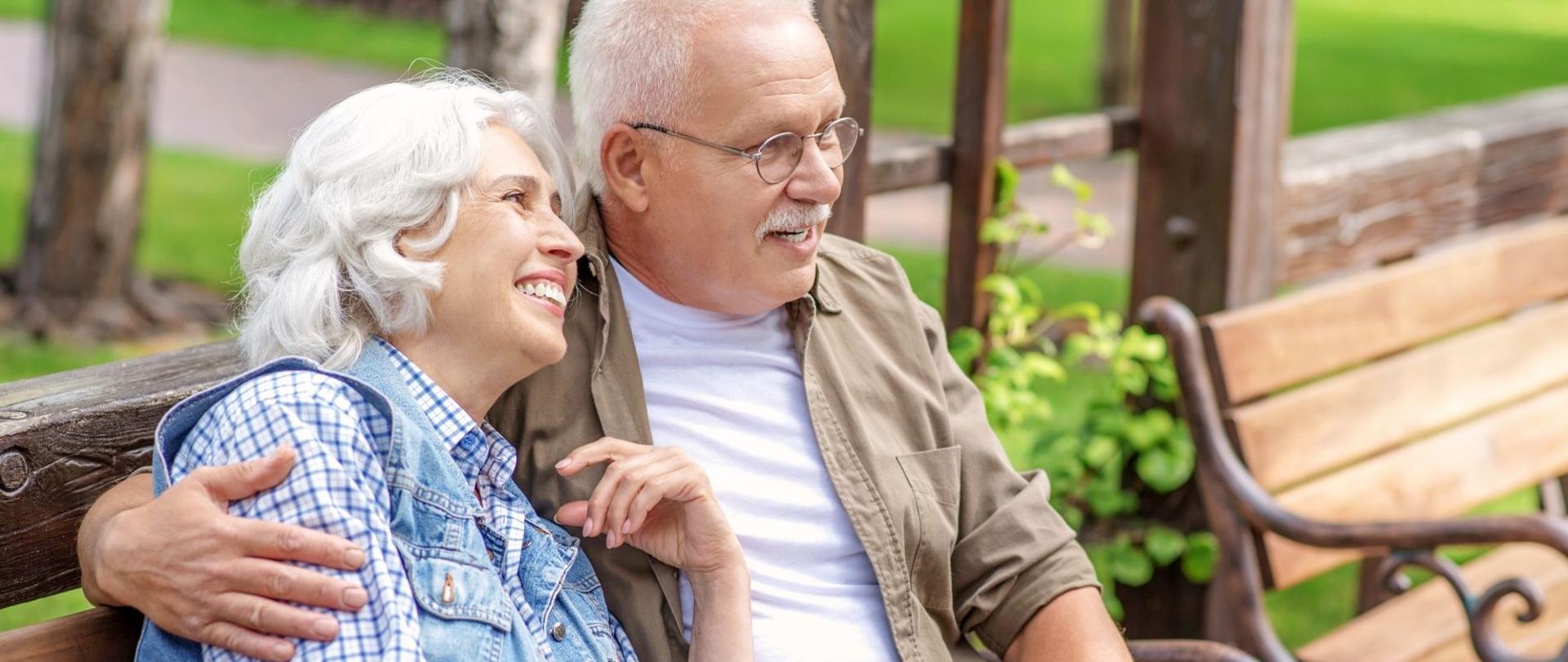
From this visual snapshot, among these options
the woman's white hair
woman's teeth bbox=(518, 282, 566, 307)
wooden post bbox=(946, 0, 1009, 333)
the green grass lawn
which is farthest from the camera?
the green grass lawn

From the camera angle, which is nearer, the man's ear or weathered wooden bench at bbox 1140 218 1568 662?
the man's ear

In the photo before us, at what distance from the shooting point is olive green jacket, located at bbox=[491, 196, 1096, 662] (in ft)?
7.43

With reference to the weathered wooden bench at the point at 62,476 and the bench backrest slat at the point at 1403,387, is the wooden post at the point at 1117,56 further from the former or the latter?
the weathered wooden bench at the point at 62,476

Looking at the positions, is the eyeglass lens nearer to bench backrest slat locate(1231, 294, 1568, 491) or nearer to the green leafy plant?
Answer: bench backrest slat locate(1231, 294, 1568, 491)

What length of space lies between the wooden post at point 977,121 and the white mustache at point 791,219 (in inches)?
46.3

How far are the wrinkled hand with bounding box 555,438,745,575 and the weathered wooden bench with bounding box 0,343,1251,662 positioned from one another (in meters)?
0.52

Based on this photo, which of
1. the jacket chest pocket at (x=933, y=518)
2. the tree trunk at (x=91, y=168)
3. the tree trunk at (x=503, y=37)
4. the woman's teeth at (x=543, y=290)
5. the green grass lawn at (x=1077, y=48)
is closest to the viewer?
the woman's teeth at (x=543, y=290)

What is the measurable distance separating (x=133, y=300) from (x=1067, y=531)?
17.7 ft

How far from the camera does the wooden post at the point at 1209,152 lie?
12.3 ft

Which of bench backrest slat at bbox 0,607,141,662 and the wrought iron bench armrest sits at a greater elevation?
bench backrest slat at bbox 0,607,141,662

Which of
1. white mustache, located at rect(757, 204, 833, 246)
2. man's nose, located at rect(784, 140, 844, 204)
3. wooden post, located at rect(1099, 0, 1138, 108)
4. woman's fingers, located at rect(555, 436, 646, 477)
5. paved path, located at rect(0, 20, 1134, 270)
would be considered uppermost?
man's nose, located at rect(784, 140, 844, 204)

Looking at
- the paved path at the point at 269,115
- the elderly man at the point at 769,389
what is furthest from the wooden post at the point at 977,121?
the paved path at the point at 269,115

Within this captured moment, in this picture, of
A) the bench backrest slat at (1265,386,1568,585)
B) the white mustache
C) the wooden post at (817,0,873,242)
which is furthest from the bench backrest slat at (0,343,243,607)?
the bench backrest slat at (1265,386,1568,585)

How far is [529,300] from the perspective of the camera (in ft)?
6.70
